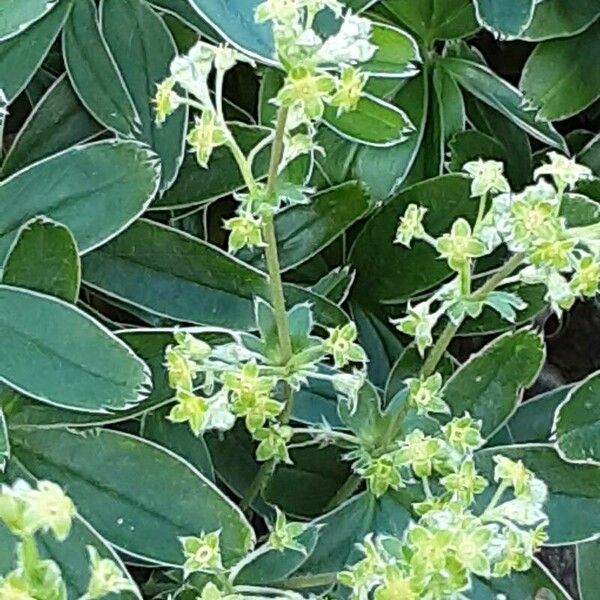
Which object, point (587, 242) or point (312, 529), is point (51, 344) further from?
point (587, 242)

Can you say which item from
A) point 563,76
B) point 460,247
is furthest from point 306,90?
point 563,76

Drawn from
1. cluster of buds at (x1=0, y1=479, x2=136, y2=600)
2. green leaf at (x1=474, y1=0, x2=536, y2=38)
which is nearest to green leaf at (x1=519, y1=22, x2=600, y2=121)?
green leaf at (x1=474, y1=0, x2=536, y2=38)

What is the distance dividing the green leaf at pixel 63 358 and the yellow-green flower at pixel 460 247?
17 centimetres

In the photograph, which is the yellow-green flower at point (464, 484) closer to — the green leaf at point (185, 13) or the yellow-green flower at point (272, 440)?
the yellow-green flower at point (272, 440)

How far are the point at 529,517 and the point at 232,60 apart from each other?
0.80 ft

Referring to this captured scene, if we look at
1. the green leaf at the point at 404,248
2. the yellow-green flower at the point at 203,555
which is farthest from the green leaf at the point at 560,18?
the yellow-green flower at the point at 203,555

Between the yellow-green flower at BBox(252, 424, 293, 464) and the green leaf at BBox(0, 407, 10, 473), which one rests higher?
the green leaf at BBox(0, 407, 10, 473)

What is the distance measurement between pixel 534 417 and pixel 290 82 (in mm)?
407

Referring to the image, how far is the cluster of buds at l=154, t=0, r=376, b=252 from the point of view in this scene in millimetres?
500

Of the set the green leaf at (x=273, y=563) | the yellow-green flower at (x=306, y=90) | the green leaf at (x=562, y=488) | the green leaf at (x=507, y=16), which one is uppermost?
the yellow-green flower at (x=306, y=90)

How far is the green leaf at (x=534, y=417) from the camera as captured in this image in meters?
0.83

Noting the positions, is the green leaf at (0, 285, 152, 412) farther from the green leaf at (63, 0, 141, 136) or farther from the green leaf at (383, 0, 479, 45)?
the green leaf at (383, 0, 479, 45)

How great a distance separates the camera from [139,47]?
79 cm

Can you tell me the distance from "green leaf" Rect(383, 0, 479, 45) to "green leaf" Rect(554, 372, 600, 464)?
264 millimetres
